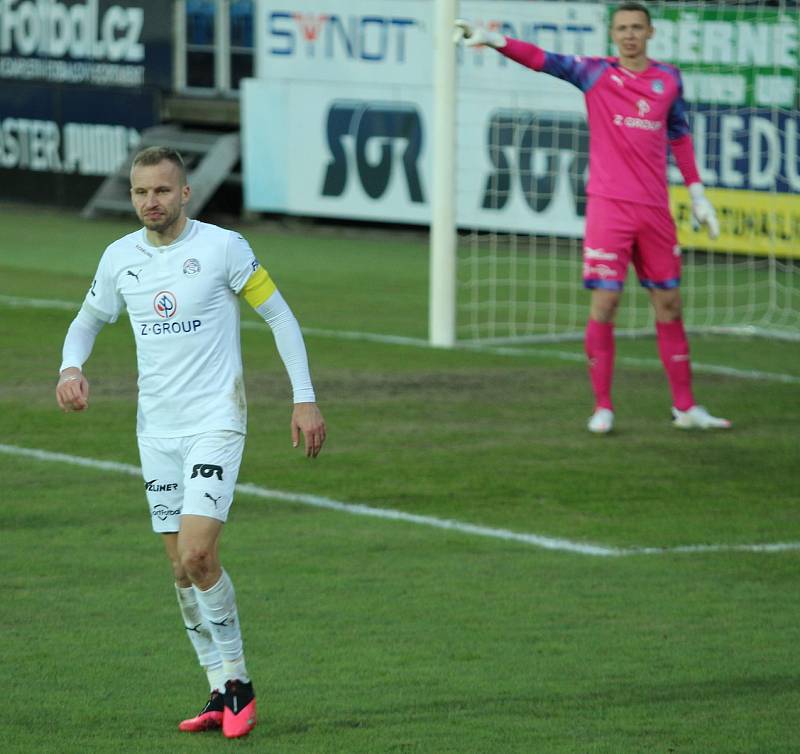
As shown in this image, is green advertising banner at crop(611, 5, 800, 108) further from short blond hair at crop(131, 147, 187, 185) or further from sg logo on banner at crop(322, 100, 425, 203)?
short blond hair at crop(131, 147, 187, 185)

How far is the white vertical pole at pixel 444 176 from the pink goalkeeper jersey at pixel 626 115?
272 centimetres

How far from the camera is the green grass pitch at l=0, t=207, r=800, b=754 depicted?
5445 millimetres

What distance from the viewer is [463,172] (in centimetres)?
1881

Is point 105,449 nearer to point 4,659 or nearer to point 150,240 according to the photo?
point 4,659

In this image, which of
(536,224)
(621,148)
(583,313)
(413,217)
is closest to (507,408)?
(621,148)

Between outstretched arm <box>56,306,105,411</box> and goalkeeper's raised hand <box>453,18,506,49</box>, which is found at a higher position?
goalkeeper's raised hand <box>453,18,506,49</box>

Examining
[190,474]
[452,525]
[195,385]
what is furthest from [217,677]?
[452,525]

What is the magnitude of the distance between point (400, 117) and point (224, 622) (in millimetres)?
15268

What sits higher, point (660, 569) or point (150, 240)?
point (150, 240)

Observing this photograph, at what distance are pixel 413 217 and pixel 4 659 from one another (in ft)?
47.7

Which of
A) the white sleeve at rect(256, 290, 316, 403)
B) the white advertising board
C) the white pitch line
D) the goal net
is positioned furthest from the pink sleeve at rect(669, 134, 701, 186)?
the white advertising board

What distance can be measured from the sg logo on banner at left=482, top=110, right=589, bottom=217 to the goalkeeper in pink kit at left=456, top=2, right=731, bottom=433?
754cm

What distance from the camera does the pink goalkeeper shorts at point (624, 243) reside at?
394 inches

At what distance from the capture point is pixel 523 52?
9875mm
